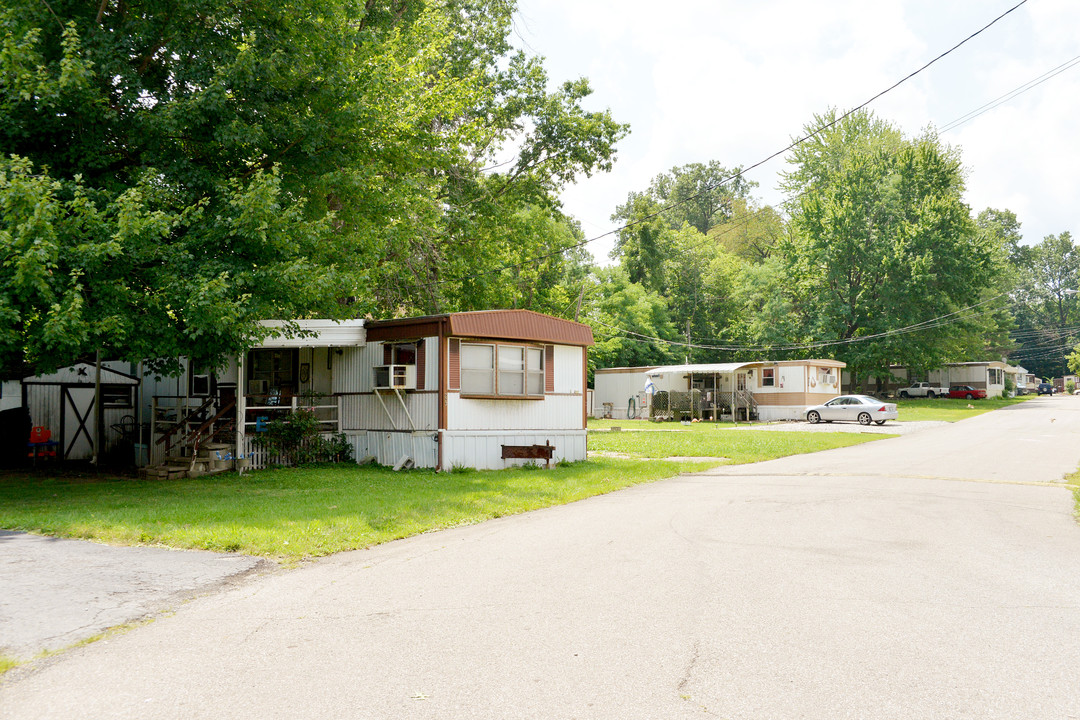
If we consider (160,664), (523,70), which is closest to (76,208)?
(160,664)

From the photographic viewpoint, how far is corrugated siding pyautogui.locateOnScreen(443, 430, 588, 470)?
16016 millimetres

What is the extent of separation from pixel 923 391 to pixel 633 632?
6061 cm

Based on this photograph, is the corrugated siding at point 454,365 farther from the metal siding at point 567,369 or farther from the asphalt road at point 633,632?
the asphalt road at point 633,632

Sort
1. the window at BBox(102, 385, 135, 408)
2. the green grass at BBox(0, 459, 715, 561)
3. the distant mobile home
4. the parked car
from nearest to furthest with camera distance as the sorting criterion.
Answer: the green grass at BBox(0, 459, 715, 561) < the window at BBox(102, 385, 135, 408) < the parked car < the distant mobile home

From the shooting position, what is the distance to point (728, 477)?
14.9 meters

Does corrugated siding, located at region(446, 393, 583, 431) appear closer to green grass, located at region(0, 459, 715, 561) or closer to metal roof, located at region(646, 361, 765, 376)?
green grass, located at region(0, 459, 715, 561)

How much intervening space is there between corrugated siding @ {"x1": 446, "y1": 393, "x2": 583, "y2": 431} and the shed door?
9.42m

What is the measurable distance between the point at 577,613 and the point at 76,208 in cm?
947

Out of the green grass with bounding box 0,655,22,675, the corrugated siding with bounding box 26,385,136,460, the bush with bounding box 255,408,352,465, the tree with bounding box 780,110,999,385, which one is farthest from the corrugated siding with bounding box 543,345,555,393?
Answer: the tree with bounding box 780,110,999,385

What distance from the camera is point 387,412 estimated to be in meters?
16.8

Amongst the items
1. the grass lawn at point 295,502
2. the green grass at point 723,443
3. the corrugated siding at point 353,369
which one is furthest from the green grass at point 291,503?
the green grass at point 723,443

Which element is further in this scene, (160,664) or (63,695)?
(160,664)

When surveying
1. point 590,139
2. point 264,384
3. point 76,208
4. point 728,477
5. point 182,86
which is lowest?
point 728,477

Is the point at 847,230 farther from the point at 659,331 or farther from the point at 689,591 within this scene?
the point at 689,591
